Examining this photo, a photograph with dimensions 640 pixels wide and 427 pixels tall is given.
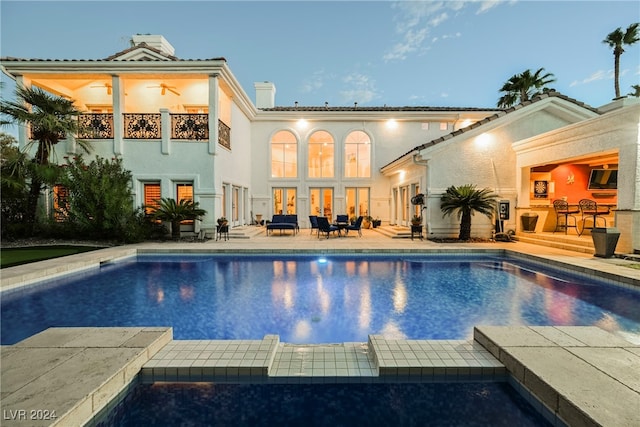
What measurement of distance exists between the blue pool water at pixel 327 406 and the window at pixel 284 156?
15634 mm

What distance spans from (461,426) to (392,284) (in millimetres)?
4595

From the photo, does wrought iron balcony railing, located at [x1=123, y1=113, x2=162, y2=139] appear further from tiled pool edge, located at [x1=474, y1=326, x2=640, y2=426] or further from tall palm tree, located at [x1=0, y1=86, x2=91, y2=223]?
tiled pool edge, located at [x1=474, y1=326, x2=640, y2=426]

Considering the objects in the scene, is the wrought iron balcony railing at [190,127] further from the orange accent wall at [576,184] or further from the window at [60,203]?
the orange accent wall at [576,184]

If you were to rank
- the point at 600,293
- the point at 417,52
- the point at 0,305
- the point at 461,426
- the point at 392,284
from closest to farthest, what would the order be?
the point at 461,426
the point at 0,305
the point at 600,293
the point at 392,284
the point at 417,52

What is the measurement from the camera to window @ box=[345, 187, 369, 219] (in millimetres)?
18188

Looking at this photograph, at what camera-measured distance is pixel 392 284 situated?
7133 mm

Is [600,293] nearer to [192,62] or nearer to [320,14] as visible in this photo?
[192,62]

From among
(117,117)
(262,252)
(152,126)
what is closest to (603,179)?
(262,252)

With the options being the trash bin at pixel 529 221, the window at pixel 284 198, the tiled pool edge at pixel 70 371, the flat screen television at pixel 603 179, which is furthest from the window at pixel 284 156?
the tiled pool edge at pixel 70 371

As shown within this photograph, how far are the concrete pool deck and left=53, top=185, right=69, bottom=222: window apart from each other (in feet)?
34.0

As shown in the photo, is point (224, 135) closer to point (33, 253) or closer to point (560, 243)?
point (33, 253)

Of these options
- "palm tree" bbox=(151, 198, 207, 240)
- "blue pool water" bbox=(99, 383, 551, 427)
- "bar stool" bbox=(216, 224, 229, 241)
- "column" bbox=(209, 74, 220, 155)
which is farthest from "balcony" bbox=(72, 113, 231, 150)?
"blue pool water" bbox=(99, 383, 551, 427)

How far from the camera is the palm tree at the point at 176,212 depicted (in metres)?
11.7

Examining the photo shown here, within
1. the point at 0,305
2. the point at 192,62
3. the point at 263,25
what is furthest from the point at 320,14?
the point at 0,305
